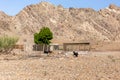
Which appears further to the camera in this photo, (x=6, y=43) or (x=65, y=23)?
(x=65, y=23)

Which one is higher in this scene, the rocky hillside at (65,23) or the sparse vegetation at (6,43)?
the rocky hillside at (65,23)

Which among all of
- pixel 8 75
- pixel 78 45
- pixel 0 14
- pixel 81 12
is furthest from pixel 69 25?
pixel 8 75

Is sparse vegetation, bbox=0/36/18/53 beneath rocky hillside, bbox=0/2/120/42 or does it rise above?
beneath

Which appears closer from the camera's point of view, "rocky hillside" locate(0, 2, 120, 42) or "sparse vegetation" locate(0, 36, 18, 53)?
"sparse vegetation" locate(0, 36, 18, 53)

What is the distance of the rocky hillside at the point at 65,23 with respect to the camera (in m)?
144

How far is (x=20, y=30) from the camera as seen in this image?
143m

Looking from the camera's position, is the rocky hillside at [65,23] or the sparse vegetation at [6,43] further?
the rocky hillside at [65,23]

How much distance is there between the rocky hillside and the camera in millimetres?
143875

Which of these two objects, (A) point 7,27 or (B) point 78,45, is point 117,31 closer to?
(A) point 7,27

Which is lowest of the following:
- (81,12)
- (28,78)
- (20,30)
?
(28,78)

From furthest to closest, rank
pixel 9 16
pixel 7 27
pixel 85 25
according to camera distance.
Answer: pixel 85 25 < pixel 9 16 < pixel 7 27

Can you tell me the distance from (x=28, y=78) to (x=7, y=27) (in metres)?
125

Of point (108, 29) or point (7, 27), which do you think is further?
point (108, 29)

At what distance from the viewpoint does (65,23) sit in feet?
525
